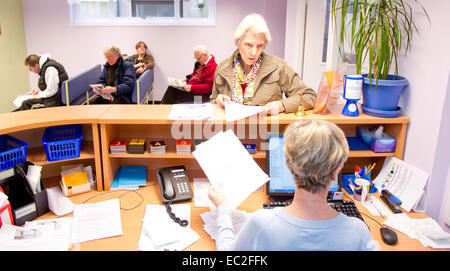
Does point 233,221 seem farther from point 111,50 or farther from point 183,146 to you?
point 111,50

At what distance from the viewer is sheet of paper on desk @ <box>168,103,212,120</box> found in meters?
1.82

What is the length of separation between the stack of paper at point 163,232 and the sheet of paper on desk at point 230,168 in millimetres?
251

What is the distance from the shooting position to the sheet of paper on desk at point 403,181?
1.73 meters

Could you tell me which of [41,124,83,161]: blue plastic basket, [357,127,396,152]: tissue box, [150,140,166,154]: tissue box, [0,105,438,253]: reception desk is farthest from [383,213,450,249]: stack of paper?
[41,124,83,161]: blue plastic basket

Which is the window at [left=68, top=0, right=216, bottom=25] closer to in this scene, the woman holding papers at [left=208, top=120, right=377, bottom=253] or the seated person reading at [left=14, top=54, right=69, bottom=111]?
the seated person reading at [left=14, top=54, right=69, bottom=111]

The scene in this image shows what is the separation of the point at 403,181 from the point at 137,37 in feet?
19.8

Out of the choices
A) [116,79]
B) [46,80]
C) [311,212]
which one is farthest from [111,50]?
[311,212]

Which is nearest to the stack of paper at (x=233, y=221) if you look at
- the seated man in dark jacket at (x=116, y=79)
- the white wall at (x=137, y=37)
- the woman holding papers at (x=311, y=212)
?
the woman holding papers at (x=311, y=212)

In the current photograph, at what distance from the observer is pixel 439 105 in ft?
5.56

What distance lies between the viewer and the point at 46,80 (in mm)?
4934
